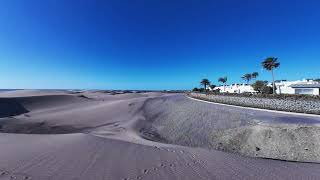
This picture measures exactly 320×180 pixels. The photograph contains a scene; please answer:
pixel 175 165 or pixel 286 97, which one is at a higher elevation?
pixel 286 97

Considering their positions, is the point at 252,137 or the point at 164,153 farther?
the point at 252,137

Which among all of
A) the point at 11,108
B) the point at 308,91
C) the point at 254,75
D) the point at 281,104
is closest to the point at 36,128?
the point at 11,108

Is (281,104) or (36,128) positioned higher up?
(281,104)

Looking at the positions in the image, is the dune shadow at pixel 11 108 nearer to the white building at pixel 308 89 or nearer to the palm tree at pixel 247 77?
the white building at pixel 308 89

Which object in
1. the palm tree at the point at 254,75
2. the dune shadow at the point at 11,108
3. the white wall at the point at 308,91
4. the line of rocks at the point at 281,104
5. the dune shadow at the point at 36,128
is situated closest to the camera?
the dune shadow at the point at 36,128

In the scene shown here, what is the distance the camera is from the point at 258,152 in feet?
38.4

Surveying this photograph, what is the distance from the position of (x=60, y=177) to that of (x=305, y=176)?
9.04m

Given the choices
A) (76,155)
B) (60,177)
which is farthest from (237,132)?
(60,177)

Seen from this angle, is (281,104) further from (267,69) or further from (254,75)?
(254,75)

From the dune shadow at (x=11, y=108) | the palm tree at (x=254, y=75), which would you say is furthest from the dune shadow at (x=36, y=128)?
the palm tree at (x=254, y=75)

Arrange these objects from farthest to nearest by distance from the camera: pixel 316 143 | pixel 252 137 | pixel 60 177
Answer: pixel 252 137 → pixel 316 143 → pixel 60 177

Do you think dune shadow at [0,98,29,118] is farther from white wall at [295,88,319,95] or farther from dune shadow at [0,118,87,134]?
white wall at [295,88,319,95]

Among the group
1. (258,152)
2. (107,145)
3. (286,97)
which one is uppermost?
(286,97)

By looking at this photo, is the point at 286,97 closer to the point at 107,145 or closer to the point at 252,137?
the point at 252,137
